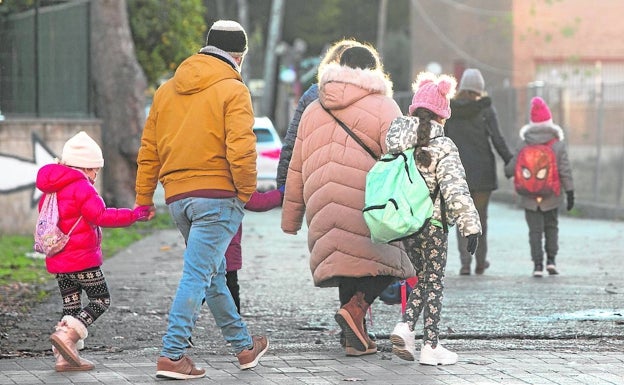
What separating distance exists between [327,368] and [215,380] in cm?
66

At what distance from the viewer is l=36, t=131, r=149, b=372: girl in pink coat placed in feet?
24.5

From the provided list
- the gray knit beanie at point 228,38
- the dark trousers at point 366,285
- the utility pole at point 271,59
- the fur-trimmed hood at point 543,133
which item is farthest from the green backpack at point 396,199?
the utility pole at point 271,59

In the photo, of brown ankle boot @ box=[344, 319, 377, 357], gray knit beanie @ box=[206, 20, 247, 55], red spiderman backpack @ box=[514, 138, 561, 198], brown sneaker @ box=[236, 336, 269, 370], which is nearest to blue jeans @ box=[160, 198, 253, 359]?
brown sneaker @ box=[236, 336, 269, 370]

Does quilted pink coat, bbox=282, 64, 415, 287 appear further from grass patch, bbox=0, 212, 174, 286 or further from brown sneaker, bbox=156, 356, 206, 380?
grass patch, bbox=0, 212, 174, 286

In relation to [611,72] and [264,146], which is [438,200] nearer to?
[264,146]

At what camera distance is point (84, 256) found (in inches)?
299

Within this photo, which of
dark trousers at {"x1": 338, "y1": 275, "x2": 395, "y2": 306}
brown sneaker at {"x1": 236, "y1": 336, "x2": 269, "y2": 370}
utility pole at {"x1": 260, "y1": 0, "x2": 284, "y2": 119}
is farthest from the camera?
utility pole at {"x1": 260, "y1": 0, "x2": 284, "y2": 119}

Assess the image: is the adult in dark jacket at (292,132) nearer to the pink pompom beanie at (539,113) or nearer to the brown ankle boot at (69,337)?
the brown ankle boot at (69,337)

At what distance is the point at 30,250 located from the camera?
14.8m

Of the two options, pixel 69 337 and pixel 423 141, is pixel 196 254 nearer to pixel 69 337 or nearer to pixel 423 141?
pixel 69 337

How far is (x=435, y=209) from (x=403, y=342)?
74cm

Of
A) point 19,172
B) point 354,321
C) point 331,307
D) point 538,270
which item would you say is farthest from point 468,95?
point 19,172

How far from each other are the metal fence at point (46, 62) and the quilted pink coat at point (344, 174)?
9405 mm

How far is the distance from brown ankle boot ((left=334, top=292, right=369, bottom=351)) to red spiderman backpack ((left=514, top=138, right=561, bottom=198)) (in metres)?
4.90
